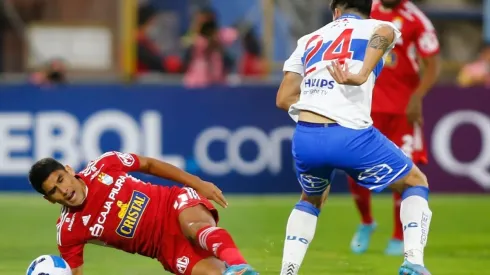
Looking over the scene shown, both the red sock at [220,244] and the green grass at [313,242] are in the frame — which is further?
the green grass at [313,242]

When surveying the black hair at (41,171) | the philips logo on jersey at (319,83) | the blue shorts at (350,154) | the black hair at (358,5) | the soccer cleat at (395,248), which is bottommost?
the soccer cleat at (395,248)

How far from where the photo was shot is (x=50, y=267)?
299 inches

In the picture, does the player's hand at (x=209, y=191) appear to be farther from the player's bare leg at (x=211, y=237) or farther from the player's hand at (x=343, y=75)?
the player's hand at (x=343, y=75)

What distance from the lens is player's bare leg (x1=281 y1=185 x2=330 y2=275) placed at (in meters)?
7.88

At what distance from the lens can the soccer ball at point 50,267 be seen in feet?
25.0

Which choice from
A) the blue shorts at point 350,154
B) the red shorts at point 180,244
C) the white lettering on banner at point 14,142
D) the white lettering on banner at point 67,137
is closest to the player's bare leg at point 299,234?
the blue shorts at point 350,154

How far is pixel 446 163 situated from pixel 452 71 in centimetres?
686

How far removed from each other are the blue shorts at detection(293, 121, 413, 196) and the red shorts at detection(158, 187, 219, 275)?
784mm

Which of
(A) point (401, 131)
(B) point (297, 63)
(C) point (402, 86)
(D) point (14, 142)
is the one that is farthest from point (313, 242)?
(D) point (14, 142)

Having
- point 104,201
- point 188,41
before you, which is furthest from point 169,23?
point 104,201

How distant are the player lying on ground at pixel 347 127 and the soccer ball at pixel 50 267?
142cm

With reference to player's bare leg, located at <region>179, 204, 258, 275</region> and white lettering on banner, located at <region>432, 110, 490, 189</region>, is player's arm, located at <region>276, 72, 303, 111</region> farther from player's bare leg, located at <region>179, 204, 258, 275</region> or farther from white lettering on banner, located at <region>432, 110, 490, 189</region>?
white lettering on banner, located at <region>432, 110, 490, 189</region>

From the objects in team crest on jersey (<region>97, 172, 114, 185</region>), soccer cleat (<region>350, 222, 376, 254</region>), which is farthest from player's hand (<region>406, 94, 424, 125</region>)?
team crest on jersey (<region>97, 172, 114, 185</region>)

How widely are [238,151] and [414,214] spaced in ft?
29.6
